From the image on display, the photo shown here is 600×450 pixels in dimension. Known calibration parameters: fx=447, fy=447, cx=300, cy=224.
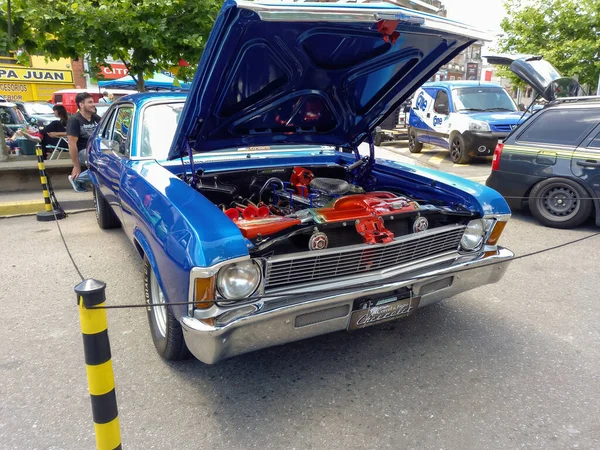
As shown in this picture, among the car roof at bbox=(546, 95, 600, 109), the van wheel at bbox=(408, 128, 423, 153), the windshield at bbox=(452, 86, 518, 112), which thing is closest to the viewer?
the car roof at bbox=(546, 95, 600, 109)

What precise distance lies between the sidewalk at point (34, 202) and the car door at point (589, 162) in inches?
263

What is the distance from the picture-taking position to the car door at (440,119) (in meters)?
11.2

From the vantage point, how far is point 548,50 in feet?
51.5

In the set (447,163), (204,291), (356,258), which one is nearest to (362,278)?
(356,258)

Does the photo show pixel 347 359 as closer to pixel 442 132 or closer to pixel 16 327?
pixel 16 327

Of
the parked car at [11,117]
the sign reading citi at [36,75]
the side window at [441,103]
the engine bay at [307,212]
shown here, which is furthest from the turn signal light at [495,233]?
the sign reading citi at [36,75]

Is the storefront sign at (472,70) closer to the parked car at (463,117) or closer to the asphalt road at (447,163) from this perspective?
the asphalt road at (447,163)

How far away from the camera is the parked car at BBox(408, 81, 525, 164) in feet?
33.0

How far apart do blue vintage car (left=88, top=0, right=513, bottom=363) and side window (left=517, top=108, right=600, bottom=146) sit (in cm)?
303

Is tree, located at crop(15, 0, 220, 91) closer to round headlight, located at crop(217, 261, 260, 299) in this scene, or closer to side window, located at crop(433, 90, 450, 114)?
round headlight, located at crop(217, 261, 260, 299)

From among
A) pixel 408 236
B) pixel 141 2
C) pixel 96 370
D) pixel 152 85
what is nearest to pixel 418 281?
pixel 408 236

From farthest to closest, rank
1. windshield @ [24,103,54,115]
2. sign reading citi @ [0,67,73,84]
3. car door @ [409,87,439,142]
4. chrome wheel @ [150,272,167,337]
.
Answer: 1. sign reading citi @ [0,67,73,84]
2. windshield @ [24,103,54,115]
3. car door @ [409,87,439,142]
4. chrome wheel @ [150,272,167,337]

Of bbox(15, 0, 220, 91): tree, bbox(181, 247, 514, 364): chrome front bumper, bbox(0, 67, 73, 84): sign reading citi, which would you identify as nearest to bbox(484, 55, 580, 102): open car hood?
bbox(15, 0, 220, 91): tree

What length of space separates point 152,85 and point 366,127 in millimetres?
11587
